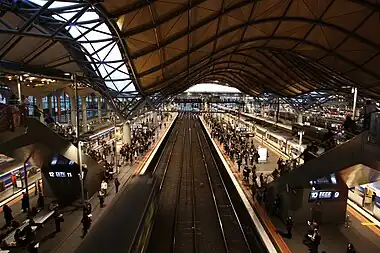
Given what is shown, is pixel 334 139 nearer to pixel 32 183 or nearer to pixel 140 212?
pixel 140 212

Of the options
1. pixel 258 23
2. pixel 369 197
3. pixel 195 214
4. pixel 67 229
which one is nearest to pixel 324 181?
pixel 369 197

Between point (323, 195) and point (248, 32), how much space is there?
43.6 feet

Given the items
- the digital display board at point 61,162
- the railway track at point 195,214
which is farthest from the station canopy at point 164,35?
the railway track at point 195,214

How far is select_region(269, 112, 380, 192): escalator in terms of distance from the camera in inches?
352

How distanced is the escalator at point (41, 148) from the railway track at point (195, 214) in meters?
4.96

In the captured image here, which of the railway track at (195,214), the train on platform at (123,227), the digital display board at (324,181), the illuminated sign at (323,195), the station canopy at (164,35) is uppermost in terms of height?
the station canopy at (164,35)

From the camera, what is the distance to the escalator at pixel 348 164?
8938mm

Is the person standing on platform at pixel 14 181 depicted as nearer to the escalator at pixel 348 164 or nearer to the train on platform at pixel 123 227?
the train on platform at pixel 123 227

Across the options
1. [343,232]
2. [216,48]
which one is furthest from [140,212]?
[216,48]

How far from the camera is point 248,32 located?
21.2 m

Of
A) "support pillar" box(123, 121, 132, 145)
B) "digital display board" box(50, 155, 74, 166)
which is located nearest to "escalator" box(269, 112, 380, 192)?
"digital display board" box(50, 155, 74, 166)

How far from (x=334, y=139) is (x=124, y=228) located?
8.77 metres

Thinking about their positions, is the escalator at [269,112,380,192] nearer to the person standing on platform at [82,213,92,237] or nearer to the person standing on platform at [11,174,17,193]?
the person standing on platform at [82,213,92,237]

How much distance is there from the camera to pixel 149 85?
1053 inches
